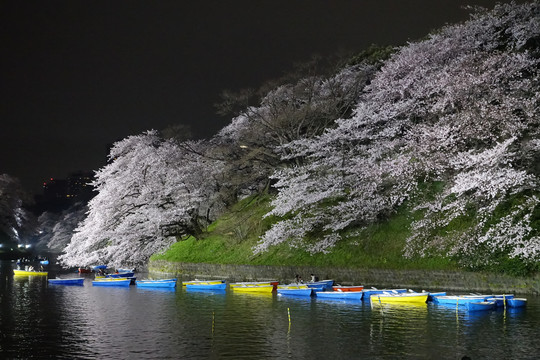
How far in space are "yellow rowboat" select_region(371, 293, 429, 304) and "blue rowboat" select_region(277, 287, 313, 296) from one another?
5.52 metres

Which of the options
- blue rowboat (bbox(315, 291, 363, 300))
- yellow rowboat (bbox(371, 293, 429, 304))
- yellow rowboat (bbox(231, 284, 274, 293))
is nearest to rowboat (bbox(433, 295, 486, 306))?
yellow rowboat (bbox(371, 293, 429, 304))

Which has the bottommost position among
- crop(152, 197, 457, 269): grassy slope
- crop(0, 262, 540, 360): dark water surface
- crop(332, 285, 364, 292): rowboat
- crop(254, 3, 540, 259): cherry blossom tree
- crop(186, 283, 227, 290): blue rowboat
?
crop(0, 262, 540, 360): dark water surface

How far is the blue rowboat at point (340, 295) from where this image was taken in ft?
99.5

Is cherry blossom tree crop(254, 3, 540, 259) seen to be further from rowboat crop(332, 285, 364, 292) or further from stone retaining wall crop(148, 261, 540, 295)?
rowboat crop(332, 285, 364, 292)

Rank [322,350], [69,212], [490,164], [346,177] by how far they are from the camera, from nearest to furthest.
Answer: [322,350] < [490,164] < [346,177] < [69,212]

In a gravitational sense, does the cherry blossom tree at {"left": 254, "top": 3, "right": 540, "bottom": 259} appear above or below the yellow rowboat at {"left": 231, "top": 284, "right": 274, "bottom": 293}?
above

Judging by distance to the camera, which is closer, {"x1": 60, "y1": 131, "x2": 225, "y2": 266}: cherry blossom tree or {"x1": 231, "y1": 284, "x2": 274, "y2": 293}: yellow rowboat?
{"x1": 231, "y1": 284, "x2": 274, "y2": 293}: yellow rowboat

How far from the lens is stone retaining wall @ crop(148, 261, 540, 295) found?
29312mm

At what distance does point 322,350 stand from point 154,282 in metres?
24.9

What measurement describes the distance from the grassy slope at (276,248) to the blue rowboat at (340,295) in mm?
4715

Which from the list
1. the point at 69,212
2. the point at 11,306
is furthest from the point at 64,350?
the point at 69,212

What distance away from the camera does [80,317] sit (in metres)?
26.0

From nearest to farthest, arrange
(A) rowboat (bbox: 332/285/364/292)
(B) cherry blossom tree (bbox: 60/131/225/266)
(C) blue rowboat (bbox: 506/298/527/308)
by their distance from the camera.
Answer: (C) blue rowboat (bbox: 506/298/527/308), (A) rowboat (bbox: 332/285/364/292), (B) cherry blossom tree (bbox: 60/131/225/266)

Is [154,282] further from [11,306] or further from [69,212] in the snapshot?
[69,212]
